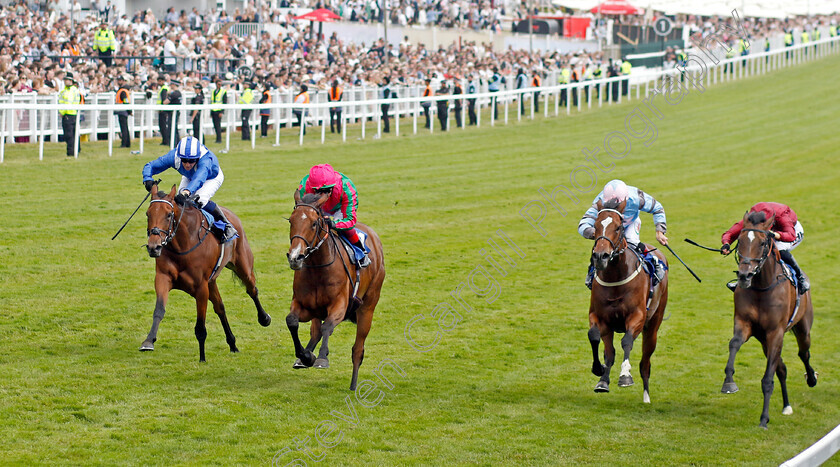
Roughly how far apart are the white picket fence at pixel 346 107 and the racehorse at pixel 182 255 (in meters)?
8.67

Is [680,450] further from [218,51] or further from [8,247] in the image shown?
[218,51]

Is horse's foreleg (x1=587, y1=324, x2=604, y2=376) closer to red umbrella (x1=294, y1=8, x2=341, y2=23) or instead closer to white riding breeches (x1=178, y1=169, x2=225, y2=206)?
white riding breeches (x1=178, y1=169, x2=225, y2=206)

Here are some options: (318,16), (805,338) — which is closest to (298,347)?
(805,338)

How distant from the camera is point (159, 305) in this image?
28.2 ft

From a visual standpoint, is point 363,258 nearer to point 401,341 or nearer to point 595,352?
point 595,352

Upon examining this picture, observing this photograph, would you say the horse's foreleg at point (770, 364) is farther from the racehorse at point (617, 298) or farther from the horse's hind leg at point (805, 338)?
the racehorse at point (617, 298)

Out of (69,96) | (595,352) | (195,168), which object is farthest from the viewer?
A: (69,96)

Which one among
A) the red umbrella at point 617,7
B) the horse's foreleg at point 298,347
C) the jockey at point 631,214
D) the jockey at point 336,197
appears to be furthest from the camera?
the red umbrella at point 617,7

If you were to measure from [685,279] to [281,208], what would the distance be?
615 centimetres

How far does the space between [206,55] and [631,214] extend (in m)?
20.2

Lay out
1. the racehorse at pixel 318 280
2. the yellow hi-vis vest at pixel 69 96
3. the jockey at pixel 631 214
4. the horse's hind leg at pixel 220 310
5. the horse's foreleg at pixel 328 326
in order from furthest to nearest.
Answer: the yellow hi-vis vest at pixel 69 96 < the horse's hind leg at pixel 220 310 < the jockey at pixel 631 214 < the horse's foreleg at pixel 328 326 < the racehorse at pixel 318 280

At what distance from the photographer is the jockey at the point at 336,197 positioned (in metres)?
8.02

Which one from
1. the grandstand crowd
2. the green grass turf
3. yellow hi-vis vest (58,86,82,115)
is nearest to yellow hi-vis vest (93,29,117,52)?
the grandstand crowd

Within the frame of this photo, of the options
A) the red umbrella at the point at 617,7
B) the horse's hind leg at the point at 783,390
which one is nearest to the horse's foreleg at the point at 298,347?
the horse's hind leg at the point at 783,390
